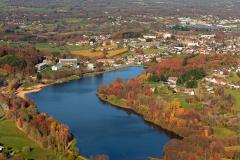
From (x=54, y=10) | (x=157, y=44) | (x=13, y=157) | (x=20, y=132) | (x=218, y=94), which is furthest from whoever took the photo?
(x=54, y=10)

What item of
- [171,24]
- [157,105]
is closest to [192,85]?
[157,105]

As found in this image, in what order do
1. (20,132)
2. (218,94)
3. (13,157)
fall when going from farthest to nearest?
(218,94), (20,132), (13,157)

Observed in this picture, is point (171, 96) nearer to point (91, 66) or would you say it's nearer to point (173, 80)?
point (173, 80)

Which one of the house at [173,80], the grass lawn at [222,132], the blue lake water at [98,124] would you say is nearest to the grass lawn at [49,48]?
the blue lake water at [98,124]

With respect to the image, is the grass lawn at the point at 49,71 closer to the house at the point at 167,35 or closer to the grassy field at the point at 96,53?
the grassy field at the point at 96,53

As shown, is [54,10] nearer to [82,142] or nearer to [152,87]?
[152,87]

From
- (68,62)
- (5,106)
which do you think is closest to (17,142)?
(5,106)
